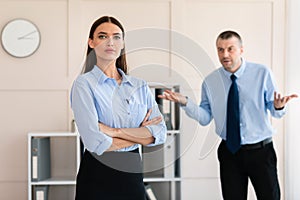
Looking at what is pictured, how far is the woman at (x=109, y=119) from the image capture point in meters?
1.94

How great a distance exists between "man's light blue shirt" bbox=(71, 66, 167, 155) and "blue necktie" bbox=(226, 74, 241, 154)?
1.22 meters

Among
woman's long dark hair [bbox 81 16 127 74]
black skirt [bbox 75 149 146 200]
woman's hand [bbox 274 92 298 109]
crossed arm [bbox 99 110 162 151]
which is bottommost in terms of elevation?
black skirt [bbox 75 149 146 200]

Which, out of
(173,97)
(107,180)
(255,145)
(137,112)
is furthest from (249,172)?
(107,180)

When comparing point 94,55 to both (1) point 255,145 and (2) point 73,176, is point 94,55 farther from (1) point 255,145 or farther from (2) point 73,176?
(2) point 73,176

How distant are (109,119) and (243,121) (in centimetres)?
141

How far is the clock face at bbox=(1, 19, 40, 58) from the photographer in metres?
4.32

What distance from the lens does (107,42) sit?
6.57 feet

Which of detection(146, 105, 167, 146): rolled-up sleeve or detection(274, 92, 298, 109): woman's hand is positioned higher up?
detection(274, 92, 298, 109): woman's hand

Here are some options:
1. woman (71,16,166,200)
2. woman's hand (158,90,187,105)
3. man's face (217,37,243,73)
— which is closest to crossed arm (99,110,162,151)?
woman (71,16,166,200)

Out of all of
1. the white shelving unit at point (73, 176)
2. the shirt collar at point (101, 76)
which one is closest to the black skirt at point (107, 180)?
the shirt collar at point (101, 76)

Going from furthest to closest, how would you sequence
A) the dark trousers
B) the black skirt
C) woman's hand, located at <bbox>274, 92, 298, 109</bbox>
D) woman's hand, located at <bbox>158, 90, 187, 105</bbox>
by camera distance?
1. the dark trousers
2. woman's hand, located at <bbox>274, 92, 298, 109</bbox>
3. woman's hand, located at <bbox>158, 90, 187, 105</bbox>
4. the black skirt

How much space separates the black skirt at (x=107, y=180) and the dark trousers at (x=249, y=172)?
132 centimetres

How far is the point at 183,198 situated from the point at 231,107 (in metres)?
1.43

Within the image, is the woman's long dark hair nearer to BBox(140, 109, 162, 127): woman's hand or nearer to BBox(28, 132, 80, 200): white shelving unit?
BBox(140, 109, 162, 127): woman's hand
